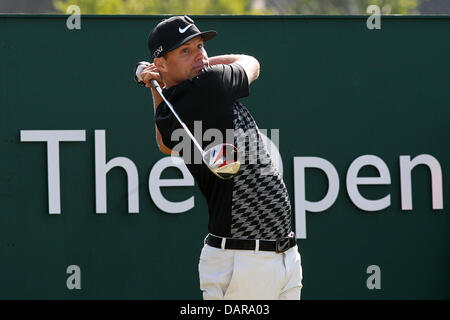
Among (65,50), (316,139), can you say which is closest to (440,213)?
(316,139)

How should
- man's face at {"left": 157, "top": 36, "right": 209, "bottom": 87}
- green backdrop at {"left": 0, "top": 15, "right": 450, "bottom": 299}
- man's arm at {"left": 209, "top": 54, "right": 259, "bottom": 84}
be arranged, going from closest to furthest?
man's face at {"left": 157, "top": 36, "right": 209, "bottom": 87} < man's arm at {"left": 209, "top": 54, "right": 259, "bottom": 84} < green backdrop at {"left": 0, "top": 15, "right": 450, "bottom": 299}

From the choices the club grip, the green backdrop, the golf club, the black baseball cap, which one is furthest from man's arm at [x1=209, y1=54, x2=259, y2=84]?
the green backdrop

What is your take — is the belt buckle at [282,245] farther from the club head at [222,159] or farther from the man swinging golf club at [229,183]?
the club head at [222,159]

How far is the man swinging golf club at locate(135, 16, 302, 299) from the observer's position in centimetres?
345

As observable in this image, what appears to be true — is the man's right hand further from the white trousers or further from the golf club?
the white trousers

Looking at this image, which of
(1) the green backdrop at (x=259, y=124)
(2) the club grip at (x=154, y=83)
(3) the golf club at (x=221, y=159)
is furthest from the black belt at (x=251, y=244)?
(1) the green backdrop at (x=259, y=124)

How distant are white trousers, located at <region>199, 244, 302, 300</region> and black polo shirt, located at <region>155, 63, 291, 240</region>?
9 centimetres

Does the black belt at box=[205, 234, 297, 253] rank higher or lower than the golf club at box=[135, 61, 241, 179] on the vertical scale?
lower

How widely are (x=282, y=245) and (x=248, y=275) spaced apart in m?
0.20

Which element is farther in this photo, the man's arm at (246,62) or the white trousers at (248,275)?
the man's arm at (246,62)

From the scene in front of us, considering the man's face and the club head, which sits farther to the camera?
the man's face

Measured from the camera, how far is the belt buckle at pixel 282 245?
3.51 meters

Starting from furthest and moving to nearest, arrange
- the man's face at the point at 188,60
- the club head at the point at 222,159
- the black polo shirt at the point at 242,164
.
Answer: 1. the man's face at the point at 188,60
2. the black polo shirt at the point at 242,164
3. the club head at the point at 222,159

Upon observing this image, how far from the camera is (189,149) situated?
3.52 m
